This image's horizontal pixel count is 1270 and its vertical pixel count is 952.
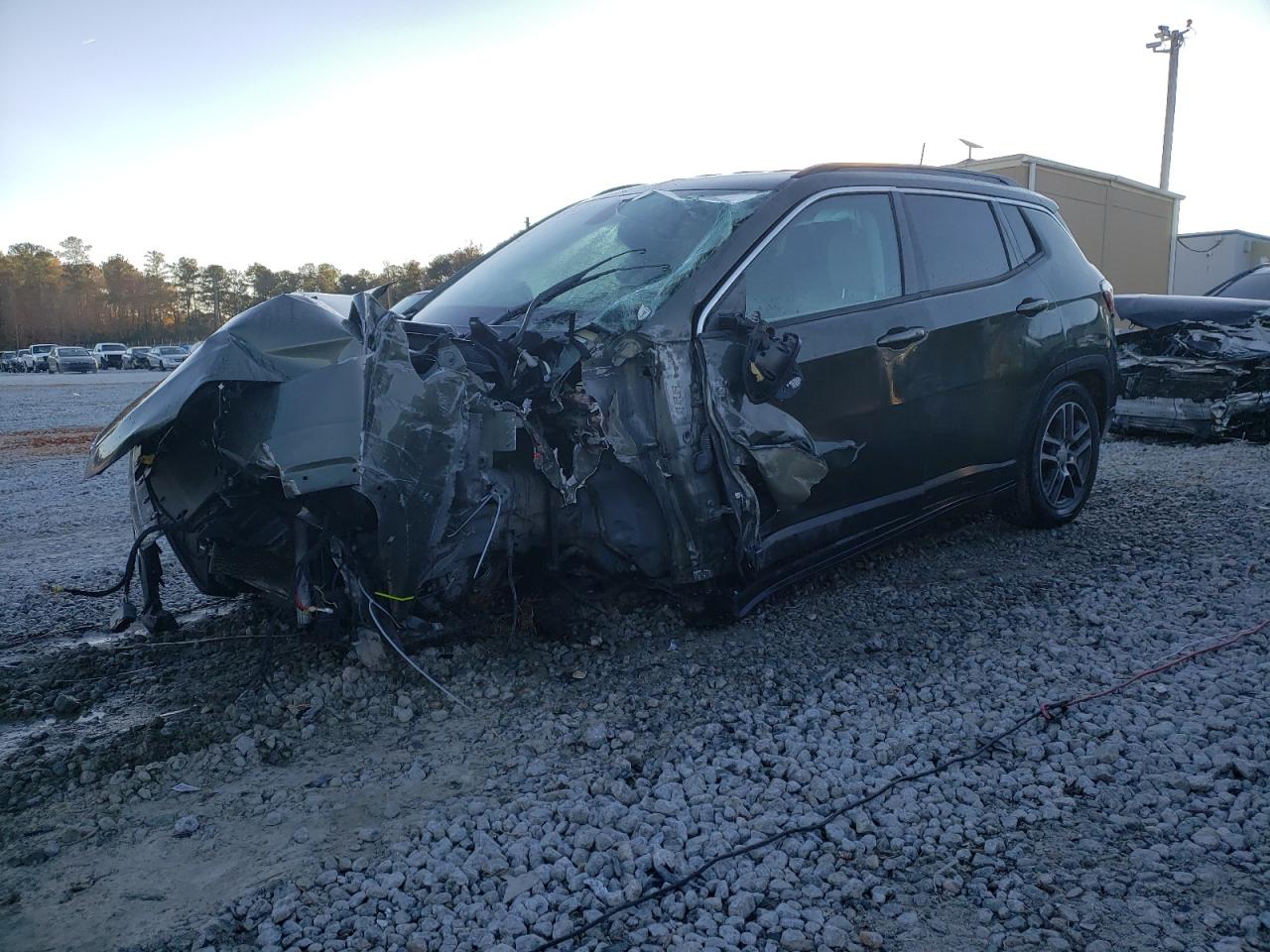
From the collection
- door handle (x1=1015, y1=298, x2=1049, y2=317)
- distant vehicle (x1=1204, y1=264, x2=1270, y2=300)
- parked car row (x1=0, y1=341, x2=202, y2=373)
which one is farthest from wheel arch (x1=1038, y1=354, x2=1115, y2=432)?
parked car row (x1=0, y1=341, x2=202, y2=373)

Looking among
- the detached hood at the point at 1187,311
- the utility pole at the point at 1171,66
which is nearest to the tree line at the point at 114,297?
the utility pole at the point at 1171,66

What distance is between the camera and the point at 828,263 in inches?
156

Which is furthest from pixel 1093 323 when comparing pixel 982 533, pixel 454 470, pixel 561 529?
pixel 454 470

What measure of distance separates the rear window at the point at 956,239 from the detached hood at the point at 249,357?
267 cm

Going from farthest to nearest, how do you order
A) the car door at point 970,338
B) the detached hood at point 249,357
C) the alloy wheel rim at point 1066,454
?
the alloy wheel rim at point 1066,454 < the car door at point 970,338 < the detached hood at point 249,357

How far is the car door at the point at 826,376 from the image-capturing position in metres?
3.53

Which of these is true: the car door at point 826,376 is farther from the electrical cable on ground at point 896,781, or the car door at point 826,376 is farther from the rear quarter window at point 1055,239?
the rear quarter window at point 1055,239

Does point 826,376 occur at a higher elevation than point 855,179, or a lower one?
lower

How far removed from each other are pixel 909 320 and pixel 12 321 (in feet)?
290

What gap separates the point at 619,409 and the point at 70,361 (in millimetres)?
49182

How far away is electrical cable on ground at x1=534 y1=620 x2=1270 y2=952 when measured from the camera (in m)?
2.18

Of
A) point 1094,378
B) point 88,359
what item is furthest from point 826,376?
point 88,359

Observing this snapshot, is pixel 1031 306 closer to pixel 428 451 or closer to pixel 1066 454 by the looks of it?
pixel 1066 454

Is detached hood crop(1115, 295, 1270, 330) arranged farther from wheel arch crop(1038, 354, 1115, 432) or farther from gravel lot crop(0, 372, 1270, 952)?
gravel lot crop(0, 372, 1270, 952)
